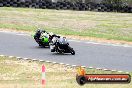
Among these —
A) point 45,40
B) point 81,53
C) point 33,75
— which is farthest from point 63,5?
point 33,75

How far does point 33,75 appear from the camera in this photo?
15.4 meters

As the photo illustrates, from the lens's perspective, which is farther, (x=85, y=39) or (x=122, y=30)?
(x=122, y=30)

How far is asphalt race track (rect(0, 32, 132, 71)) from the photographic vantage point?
17.9 meters

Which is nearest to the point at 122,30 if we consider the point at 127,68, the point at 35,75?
the point at 127,68

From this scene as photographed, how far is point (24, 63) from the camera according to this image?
57.2 feet

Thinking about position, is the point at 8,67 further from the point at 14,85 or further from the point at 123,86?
the point at 123,86

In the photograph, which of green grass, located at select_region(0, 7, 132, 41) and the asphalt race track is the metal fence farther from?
the asphalt race track

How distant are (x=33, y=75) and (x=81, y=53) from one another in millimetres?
5097

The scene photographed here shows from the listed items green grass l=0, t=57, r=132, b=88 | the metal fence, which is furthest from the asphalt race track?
the metal fence

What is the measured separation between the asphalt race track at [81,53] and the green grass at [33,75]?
1.09 metres

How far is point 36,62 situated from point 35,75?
2269mm

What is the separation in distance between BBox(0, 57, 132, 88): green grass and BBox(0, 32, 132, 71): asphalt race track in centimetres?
109

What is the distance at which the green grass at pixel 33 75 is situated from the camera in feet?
45.3

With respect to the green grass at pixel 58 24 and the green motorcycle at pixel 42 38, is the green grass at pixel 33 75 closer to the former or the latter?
the green motorcycle at pixel 42 38
